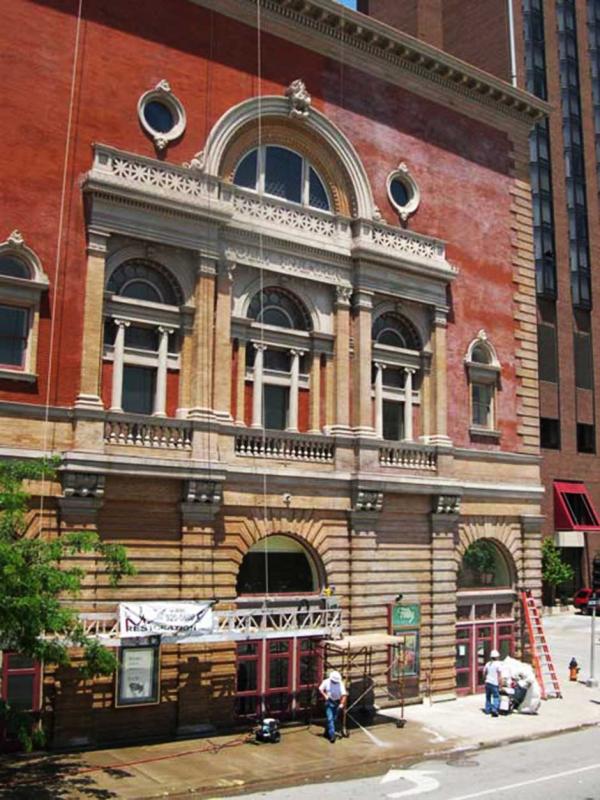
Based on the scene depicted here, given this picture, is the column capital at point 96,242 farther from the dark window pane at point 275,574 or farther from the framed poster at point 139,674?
the framed poster at point 139,674

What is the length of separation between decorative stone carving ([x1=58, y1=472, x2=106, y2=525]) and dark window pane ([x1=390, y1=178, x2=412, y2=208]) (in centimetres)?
1432

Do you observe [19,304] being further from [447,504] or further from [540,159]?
[540,159]

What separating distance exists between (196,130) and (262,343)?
6195mm

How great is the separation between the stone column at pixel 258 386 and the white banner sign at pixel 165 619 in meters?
5.85

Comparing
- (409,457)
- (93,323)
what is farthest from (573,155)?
(93,323)

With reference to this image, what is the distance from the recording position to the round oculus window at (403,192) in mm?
30125

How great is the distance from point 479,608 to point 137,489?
45.1ft

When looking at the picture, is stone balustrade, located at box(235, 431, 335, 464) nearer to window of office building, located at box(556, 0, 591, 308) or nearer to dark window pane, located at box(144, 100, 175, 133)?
dark window pane, located at box(144, 100, 175, 133)

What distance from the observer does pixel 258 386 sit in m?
26.1

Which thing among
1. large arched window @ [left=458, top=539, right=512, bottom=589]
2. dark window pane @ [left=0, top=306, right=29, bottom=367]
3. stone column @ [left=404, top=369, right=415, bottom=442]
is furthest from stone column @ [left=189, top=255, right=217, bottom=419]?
large arched window @ [left=458, top=539, right=512, bottom=589]

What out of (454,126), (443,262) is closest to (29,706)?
(443,262)

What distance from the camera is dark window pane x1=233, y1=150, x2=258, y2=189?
2695 centimetres

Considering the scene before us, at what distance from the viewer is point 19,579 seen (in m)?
15.8

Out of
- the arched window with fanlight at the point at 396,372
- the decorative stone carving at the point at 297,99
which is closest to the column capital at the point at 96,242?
the decorative stone carving at the point at 297,99
